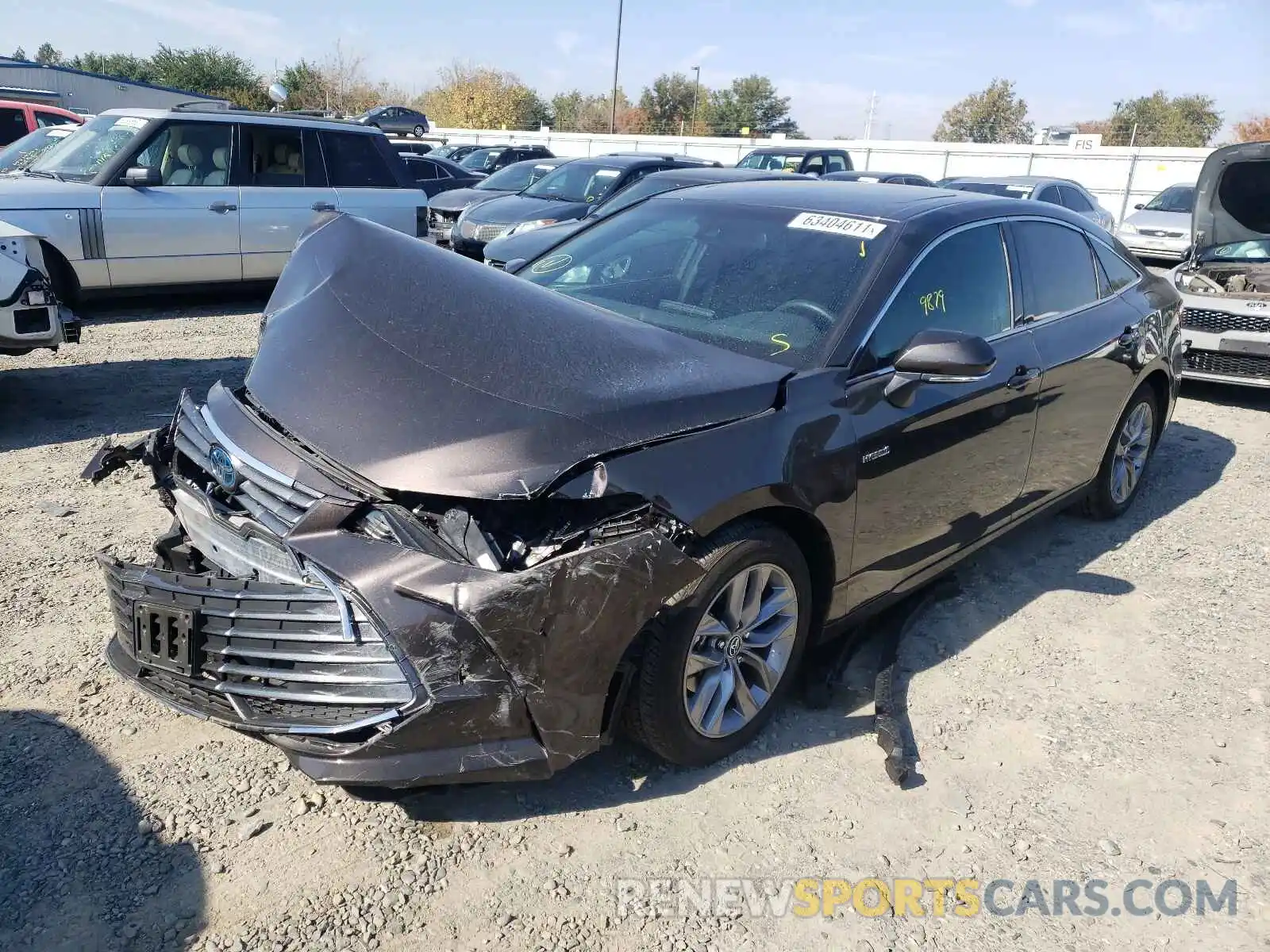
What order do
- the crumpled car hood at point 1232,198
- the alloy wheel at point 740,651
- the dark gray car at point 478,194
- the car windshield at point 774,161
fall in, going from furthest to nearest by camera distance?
the car windshield at point 774,161, the dark gray car at point 478,194, the crumpled car hood at point 1232,198, the alloy wheel at point 740,651

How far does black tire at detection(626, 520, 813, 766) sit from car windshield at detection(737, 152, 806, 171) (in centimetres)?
1489

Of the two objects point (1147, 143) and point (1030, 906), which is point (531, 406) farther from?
point (1147, 143)

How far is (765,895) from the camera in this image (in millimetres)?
2596

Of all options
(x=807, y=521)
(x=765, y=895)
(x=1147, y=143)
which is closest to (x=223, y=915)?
(x=765, y=895)

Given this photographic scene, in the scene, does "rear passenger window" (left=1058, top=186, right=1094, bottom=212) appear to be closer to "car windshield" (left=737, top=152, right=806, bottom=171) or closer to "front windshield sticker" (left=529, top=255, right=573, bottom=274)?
"car windshield" (left=737, top=152, right=806, bottom=171)

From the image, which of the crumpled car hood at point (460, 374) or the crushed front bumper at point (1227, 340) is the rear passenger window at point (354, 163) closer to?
the crumpled car hood at point (460, 374)

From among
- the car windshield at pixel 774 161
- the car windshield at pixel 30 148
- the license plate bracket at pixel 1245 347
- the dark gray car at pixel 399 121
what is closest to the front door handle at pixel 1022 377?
the license plate bracket at pixel 1245 347

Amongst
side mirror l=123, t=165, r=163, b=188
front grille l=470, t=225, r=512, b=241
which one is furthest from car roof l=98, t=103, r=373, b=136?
front grille l=470, t=225, r=512, b=241

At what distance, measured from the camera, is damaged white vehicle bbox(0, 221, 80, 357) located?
571 cm

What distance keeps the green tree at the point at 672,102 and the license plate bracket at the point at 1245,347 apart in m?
67.8

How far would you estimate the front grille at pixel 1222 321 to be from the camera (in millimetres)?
7840

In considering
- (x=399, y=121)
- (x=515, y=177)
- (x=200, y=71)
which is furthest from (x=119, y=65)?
(x=515, y=177)

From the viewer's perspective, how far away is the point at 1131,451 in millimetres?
5441

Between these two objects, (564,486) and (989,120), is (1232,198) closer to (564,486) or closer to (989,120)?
(564,486)
